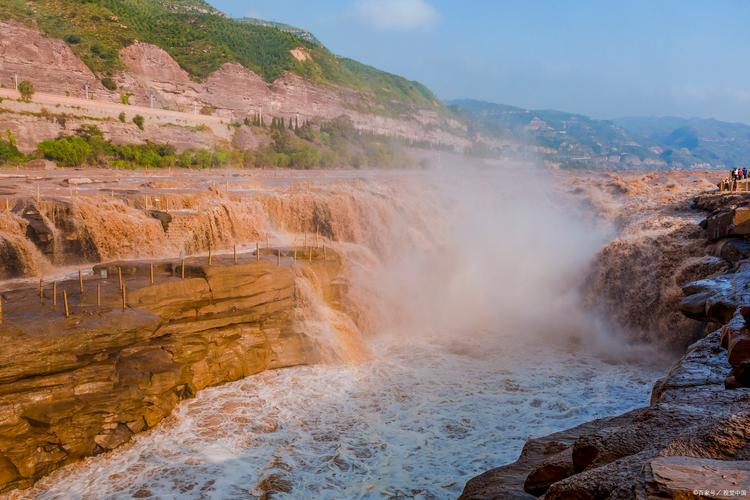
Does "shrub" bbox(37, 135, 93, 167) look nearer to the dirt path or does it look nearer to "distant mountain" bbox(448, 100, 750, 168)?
the dirt path

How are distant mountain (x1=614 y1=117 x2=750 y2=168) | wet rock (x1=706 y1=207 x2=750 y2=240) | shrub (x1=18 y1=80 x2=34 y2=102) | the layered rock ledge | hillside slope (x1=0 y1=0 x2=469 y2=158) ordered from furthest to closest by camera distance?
distant mountain (x1=614 y1=117 x2=750 y2=168) → hillside slope (x1=0 y1=0 x2=469 y2=158) → shrub (x1=18 y1=80 x2=34 y2=102) → wet rock (x1=706 y1=207 x2=750 y2=240) → the layered rock ledge

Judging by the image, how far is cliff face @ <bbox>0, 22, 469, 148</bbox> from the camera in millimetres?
37562

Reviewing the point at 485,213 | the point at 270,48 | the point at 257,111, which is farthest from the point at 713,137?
the point at 485,213

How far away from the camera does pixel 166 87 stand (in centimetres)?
5028

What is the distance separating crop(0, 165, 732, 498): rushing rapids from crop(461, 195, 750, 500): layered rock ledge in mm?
2677

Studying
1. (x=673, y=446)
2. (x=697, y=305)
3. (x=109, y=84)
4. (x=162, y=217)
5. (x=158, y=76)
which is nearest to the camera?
(x=673, y=446)

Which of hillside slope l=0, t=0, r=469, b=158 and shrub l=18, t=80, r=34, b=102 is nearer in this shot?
shrub l=18, t=80, r=34, b=102

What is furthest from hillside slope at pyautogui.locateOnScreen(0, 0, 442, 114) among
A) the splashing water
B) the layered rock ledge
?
the layered rock ledge

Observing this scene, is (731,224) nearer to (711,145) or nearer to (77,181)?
(77,181)

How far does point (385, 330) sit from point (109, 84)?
3839 centimetres

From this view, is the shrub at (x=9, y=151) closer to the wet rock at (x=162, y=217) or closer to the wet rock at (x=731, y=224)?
the wet rock at (x=162, y=217)

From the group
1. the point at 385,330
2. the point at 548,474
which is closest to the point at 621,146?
the point at 385,330

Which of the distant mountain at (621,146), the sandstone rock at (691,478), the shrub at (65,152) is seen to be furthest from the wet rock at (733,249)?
the distant mountain at (621,146)

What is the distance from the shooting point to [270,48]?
77.1 meters
